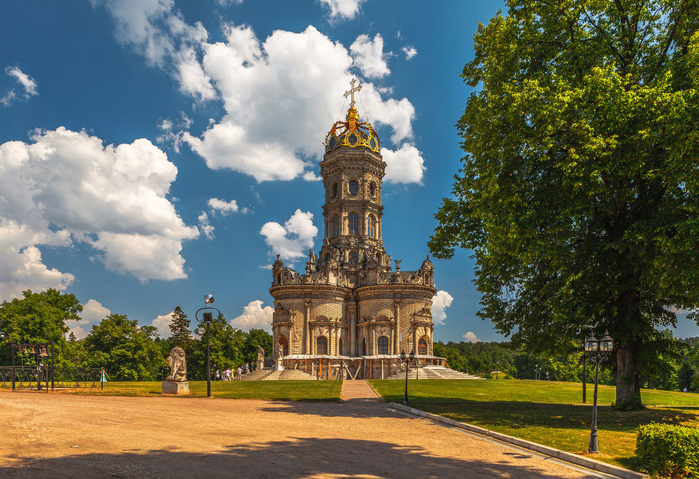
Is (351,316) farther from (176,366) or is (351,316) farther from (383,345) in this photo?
(176,366)

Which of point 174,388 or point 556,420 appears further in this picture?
point 174,388

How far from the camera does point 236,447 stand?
1143 cm

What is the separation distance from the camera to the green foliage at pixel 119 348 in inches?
2413

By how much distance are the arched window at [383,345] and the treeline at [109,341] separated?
26883mm

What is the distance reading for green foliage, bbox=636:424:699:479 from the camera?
9688 millimetres

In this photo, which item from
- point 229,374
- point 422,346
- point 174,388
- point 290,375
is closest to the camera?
point 174,388

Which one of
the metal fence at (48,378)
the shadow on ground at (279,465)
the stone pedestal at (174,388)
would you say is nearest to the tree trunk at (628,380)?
the shadow on ground at (279,465)

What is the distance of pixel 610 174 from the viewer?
17.5m

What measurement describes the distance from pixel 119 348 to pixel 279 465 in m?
59.4

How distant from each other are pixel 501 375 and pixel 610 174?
83.2 metres

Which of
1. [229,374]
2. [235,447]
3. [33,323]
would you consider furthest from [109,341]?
[235,447]

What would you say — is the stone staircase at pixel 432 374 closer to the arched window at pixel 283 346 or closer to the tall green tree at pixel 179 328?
the arched window at pixel 283 346

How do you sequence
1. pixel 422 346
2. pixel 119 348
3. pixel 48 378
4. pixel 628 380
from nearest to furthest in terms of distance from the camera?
pixel 628 380, pixel 48 378, pixel 422 346, pixel 119 348

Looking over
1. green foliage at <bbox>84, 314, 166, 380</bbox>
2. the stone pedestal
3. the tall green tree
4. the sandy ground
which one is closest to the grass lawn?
the sandy ground
